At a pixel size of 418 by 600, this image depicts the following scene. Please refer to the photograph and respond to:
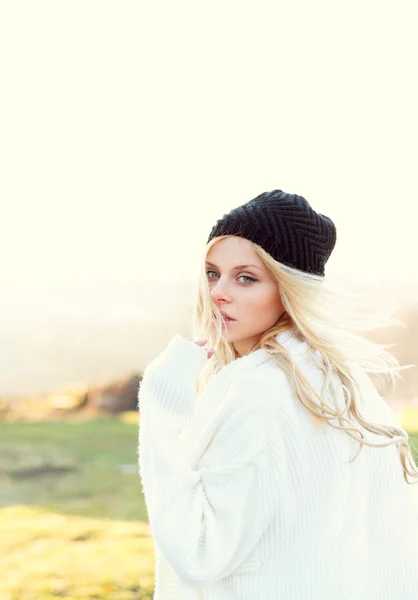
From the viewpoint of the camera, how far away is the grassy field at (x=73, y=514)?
13.1 ft

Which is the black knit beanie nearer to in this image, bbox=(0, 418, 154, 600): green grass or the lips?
the lips

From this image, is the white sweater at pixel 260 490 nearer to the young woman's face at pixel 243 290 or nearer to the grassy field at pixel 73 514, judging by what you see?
the young woman's face at pixel 243 290

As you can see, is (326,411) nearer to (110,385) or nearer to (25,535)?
(25,535)

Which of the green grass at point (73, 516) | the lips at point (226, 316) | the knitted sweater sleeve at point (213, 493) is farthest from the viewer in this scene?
the green grass at point (73, 516)

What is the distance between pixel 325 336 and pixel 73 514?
3.94 meters

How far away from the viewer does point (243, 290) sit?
186 centimetres

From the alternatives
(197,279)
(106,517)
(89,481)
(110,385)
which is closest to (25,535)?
(106,517)

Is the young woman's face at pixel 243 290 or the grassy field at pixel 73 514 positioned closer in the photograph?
the young woman's face at pixel 243 290

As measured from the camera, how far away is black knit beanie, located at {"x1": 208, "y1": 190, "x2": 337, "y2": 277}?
6.10ft

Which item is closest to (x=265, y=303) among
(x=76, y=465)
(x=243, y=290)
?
(x=243, y=290)

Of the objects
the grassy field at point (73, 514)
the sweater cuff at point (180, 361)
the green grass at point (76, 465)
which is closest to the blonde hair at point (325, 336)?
the sweater cuff at point (180, 361)

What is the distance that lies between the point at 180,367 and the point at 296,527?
0.41 meters

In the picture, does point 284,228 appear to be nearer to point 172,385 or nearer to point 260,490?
point 172,385

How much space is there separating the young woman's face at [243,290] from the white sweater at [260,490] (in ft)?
0.26
